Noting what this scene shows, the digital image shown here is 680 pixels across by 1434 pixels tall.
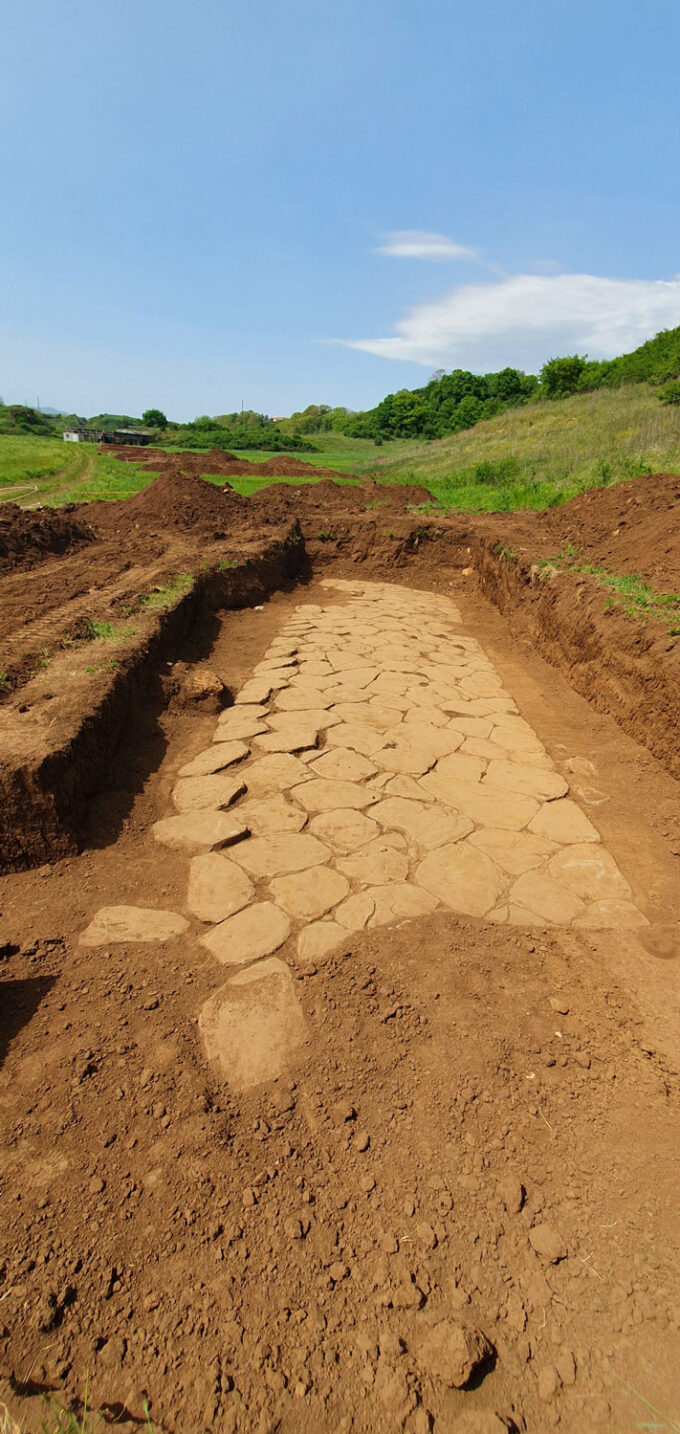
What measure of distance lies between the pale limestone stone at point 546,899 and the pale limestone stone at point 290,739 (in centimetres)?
151

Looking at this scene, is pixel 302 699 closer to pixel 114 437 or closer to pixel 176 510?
pixel 176 510

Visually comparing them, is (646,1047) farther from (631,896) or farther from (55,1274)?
(55,1274)

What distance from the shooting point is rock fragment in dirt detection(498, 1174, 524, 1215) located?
143 centimetres

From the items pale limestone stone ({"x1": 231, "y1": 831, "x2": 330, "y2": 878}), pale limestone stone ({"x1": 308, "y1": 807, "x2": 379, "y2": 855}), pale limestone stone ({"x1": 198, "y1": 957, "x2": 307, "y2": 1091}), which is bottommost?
pale limestone stone ({"x1": 198, "y1": 957, "x2": 307, "y2": 1091})

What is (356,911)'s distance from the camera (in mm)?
2330

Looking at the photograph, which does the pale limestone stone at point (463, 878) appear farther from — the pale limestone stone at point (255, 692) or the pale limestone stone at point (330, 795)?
the pale limestone stone at point (255, 692)

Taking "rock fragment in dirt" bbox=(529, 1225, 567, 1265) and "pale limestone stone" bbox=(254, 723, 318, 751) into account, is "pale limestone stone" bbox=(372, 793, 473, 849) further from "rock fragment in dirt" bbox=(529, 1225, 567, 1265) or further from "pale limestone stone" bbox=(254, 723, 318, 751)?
"rock fragment in dirt" bbox=(529, 1225, 567, 1265)

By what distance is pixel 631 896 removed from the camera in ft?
8.05

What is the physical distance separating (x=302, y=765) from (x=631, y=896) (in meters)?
1.72

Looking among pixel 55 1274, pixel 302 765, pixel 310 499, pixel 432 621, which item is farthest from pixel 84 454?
pixel 55 1274

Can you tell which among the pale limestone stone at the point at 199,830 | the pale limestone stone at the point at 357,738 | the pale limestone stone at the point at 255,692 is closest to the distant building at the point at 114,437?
→ the pale limestone stone at the point at 255,692

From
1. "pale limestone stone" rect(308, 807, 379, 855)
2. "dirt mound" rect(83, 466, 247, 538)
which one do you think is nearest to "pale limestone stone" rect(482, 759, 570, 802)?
"pale limestone stone" rect(308, 807, 379, 855)

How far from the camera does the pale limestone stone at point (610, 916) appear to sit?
2.29 metres

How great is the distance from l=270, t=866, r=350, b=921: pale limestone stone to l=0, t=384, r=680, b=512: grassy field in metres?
9.07
